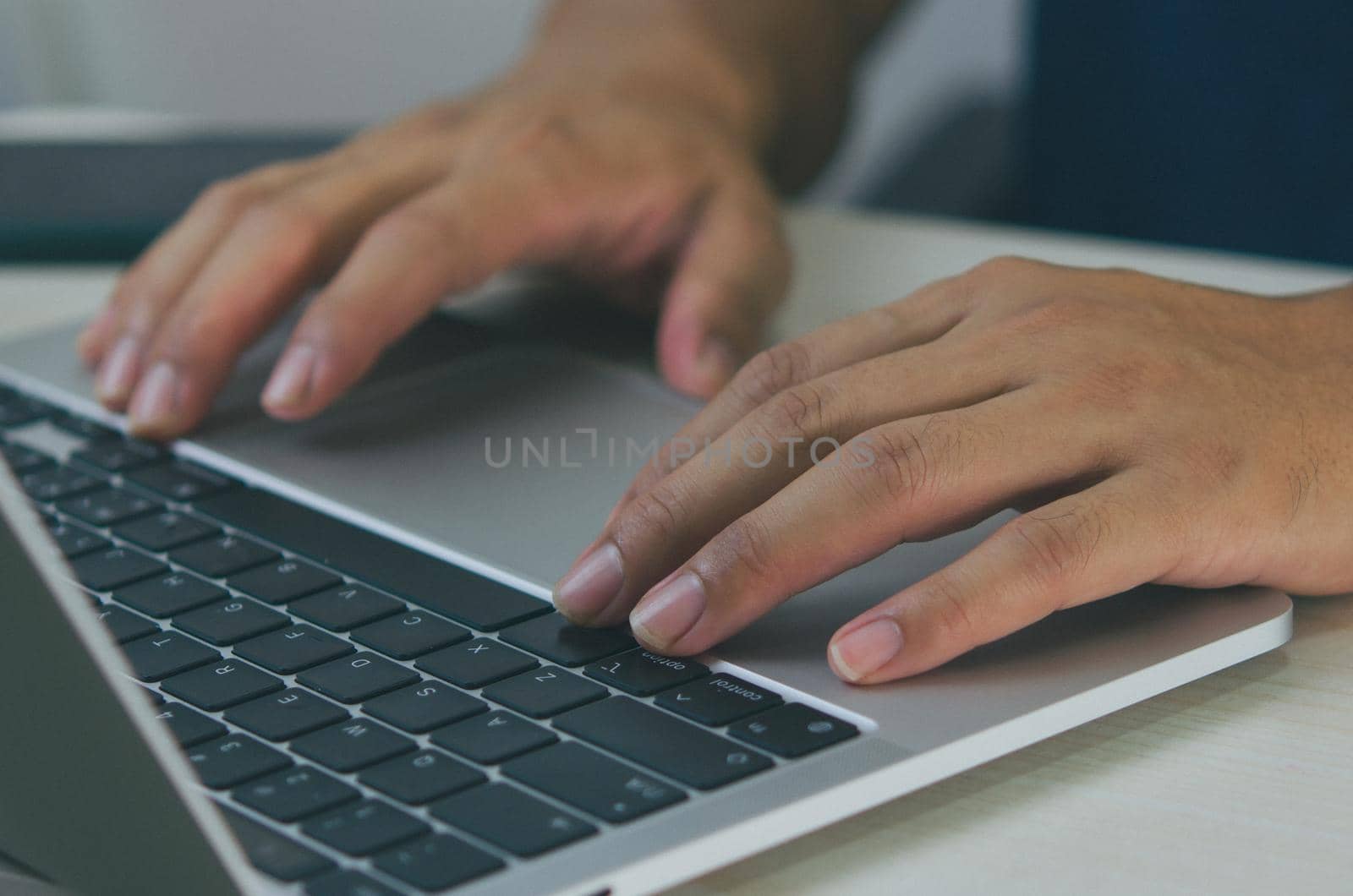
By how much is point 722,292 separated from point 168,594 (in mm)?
346

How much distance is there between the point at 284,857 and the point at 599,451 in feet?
0.92

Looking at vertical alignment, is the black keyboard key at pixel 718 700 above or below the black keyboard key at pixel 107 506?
below

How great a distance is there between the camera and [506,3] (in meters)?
2.12

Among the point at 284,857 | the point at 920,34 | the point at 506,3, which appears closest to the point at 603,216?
the point at 284,857

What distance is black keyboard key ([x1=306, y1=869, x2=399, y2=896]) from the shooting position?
319 millimetres

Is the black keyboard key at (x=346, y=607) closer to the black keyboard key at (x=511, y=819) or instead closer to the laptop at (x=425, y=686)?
the laptop at (x=425, y=686)

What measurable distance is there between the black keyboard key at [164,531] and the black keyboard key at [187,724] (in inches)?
5.0

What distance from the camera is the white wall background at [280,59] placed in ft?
7.02

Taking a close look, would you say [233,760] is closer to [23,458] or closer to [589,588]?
[589,588]

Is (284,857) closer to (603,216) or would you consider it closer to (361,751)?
(361,751)

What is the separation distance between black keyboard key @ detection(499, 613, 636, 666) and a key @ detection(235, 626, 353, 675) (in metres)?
0.05

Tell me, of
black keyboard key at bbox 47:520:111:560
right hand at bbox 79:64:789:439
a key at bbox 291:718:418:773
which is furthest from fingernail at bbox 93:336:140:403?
a key at bbox 291:718:418:773

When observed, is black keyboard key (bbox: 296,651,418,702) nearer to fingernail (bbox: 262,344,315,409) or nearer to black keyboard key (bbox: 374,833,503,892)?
black keyboard key (bbox: 374,833,503,892)

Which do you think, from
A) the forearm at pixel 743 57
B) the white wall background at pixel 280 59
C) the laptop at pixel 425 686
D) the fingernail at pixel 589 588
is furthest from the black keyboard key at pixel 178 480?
the white wall background at pixel 280 59
